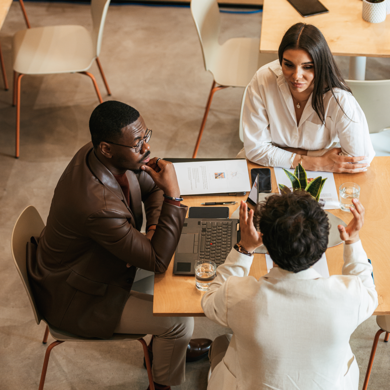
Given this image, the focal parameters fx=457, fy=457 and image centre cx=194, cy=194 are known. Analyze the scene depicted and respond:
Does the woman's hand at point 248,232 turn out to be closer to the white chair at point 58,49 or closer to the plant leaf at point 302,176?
the plant leaf at point 302,176

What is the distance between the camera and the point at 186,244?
5.46ft

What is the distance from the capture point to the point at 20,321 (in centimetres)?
236

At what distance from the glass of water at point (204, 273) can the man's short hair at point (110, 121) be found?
20.0 inches

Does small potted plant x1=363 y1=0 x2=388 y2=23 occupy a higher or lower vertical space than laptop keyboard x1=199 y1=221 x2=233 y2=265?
higher

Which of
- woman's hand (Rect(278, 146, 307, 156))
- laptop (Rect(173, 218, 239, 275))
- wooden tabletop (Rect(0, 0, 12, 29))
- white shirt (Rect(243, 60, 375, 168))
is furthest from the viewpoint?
wooden tabletop (Rect(0, 0, 12, 29))

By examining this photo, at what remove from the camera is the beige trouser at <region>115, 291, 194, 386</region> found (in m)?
1.73

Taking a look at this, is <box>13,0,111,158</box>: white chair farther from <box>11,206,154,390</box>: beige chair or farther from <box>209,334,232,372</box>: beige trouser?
<box>209,334,232,372</box>: beige trouser

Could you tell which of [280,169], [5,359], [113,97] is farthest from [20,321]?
[113,97]

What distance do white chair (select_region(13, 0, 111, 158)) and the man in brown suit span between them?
5.05 ft

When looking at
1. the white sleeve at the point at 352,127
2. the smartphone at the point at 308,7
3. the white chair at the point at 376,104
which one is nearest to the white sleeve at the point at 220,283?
the white sleeve at the point at 352,127

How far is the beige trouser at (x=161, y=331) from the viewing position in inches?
67.9

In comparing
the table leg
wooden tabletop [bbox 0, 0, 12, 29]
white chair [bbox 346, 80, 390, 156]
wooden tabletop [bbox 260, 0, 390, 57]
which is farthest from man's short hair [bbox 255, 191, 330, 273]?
wooden tabletop [bbox 0, 0, 12, 29]

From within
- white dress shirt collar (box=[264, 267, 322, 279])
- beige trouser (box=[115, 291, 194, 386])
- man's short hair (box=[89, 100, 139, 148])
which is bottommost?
beige trouser (box=[115, 291, 194, 386])

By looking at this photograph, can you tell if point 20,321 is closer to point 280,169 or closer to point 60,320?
point 60,320
